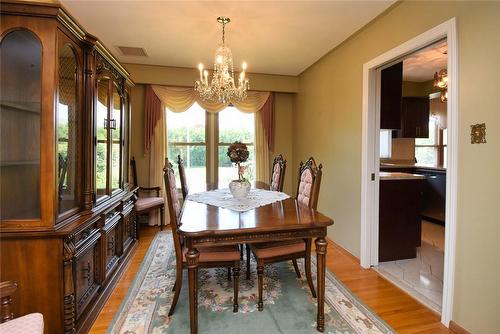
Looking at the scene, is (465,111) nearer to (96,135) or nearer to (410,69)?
(96,135)

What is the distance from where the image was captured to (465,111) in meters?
1.73

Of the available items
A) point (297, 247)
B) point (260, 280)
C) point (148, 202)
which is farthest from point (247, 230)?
point (148, 202)

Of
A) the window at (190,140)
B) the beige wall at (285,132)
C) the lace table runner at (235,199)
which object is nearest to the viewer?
the lace table runner at (235,199)

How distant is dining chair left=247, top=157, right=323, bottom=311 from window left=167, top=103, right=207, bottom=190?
2.54 m

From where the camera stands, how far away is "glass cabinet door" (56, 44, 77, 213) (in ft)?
5.51

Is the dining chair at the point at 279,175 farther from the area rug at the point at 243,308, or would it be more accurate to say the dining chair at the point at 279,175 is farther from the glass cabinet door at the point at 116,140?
the glass cabinet door at the point at 116,140

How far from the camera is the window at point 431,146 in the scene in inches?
211

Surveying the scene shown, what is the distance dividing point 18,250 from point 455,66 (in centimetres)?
299

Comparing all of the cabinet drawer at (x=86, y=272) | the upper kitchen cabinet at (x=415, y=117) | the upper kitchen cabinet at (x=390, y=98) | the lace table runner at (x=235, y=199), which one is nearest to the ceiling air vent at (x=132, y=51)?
the lace table runner at (x=235, y=199)

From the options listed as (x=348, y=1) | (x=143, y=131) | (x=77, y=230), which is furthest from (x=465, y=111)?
(x=143, y=131)

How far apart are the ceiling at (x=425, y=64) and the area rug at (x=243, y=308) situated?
3181mm

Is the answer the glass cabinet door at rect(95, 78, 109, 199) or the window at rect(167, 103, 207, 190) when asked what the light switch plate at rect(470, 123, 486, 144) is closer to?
the glass cabinet door at rect(95, 78, 109, 199)

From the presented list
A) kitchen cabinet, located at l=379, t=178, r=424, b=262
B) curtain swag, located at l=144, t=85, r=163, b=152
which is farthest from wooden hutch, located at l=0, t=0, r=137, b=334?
kitchen cabinet, located at l=379, t=178, r=424, b=262

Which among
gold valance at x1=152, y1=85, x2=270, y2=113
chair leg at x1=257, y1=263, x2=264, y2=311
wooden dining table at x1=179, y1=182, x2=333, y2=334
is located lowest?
chair leg at x1=257, y1=263, x2=264, y2=311
